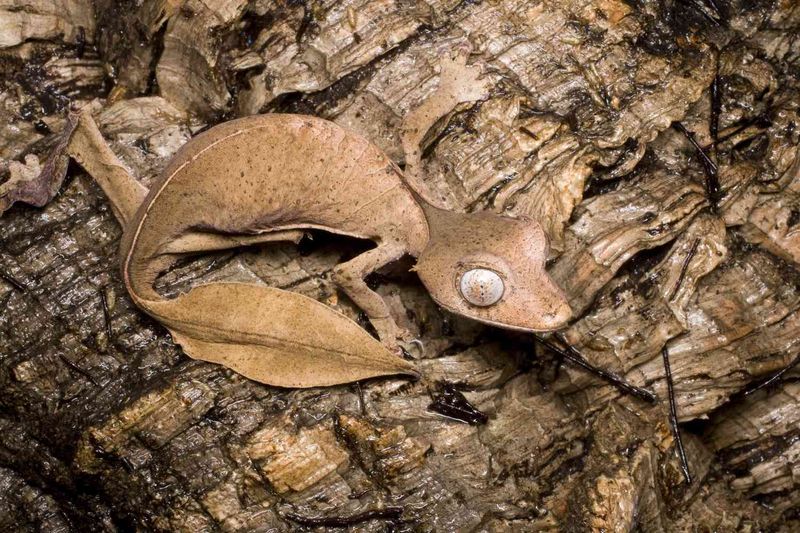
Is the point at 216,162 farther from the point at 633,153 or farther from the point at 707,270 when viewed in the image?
the point at 707,270

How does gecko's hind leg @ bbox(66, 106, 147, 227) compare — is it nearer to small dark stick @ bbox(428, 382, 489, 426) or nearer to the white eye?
the white eye

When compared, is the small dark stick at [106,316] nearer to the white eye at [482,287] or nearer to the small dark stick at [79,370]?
the small dark stick at [79,370]

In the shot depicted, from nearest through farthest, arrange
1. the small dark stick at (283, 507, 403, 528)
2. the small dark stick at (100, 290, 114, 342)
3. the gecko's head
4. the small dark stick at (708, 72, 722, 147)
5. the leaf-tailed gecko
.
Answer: the small dark stick at (283, 507, 403, 528) → the gecko's head → the leaf-tailed gecko → the small dark stick at (100, 290, 114, 342) → the small dark stick at (708, 72, 722, 147)

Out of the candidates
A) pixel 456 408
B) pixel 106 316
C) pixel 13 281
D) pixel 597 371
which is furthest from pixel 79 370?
pixel 597 371

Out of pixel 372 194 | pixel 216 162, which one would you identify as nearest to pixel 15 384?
pixel 216 162

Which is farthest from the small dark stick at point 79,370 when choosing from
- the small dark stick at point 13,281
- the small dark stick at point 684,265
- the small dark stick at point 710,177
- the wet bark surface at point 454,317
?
the small dark stick at point 710,177

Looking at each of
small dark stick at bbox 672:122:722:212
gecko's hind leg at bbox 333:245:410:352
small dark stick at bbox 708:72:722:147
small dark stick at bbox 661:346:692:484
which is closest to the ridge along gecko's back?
gecko's hind leg at bbox 333:245:410:352
